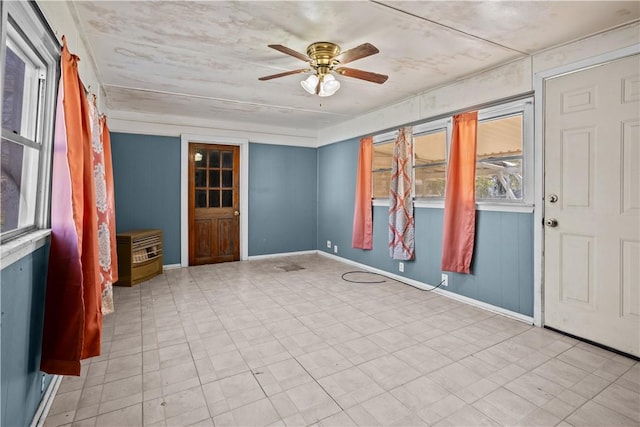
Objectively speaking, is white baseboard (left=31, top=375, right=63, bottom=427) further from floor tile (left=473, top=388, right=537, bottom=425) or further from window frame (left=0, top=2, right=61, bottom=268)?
floor tile (left=473, top=388, right=537, bottom=425)

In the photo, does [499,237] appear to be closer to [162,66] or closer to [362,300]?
[362,300]

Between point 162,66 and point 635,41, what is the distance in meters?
4.03

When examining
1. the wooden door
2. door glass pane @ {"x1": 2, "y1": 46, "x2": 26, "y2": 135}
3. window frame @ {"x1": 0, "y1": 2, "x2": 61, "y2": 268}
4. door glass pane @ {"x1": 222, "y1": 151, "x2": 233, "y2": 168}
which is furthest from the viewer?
door glass pane @ {"x1": 222, "y1": 151, "x2": 233, "y2": 168}

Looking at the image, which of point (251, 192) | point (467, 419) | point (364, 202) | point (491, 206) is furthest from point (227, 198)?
point (467, 419)

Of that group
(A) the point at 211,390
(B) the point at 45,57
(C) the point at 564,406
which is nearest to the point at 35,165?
(B) the point at 45,57

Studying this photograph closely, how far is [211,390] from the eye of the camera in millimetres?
2041

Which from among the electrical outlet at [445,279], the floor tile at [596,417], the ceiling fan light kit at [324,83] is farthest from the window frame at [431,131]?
the floor tile at [596,417]

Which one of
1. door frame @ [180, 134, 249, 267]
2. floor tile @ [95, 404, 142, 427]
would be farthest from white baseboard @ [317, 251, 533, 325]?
floor tile @ [95, 404, 142, 427]

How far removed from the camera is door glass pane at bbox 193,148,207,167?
5.56m

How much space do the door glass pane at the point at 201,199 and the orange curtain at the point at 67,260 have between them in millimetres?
3619

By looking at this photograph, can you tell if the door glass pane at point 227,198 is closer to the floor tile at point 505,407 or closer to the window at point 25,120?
the window at point 25,120

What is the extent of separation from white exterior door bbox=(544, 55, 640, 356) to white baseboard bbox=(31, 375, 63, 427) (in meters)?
3.78

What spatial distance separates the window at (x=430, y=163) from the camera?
13.1 feet

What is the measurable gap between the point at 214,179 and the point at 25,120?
3.99m
